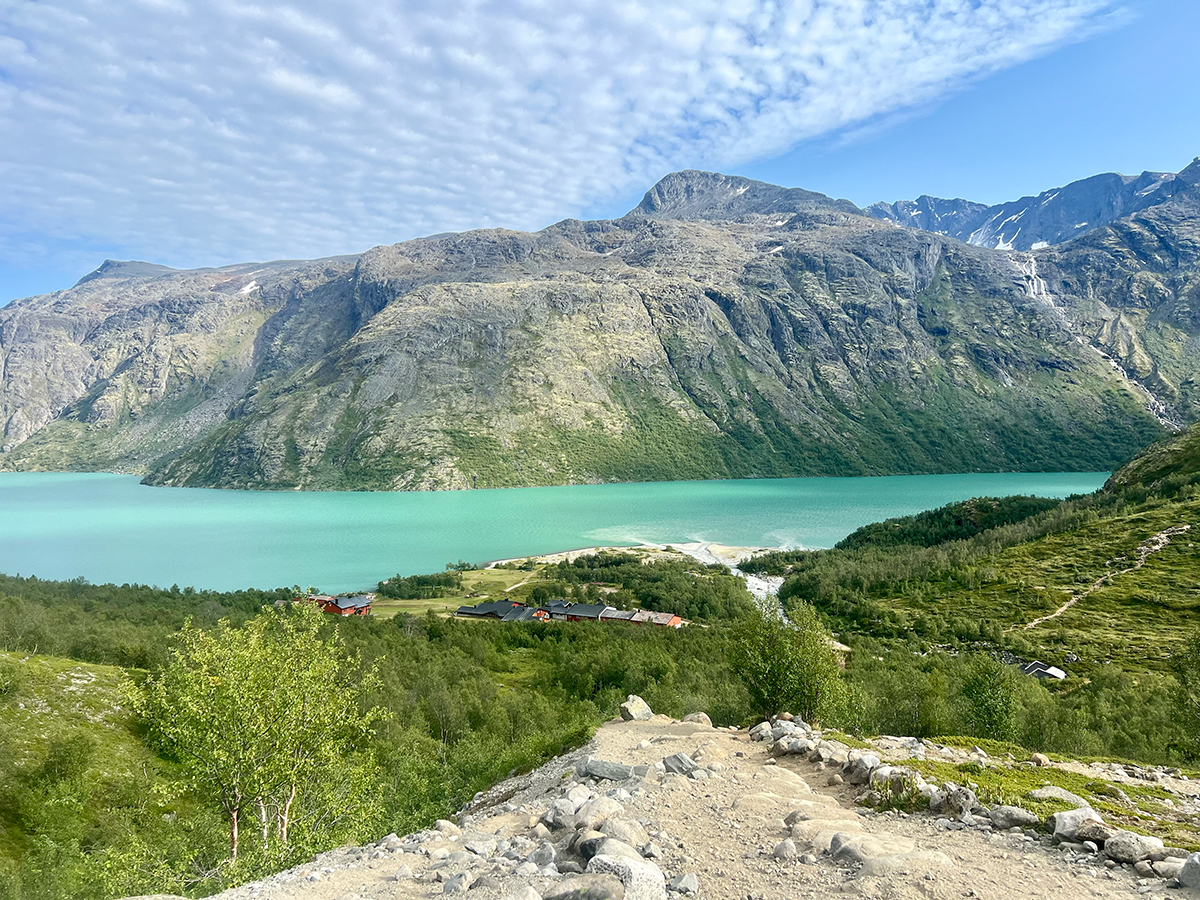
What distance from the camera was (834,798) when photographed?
13797mm

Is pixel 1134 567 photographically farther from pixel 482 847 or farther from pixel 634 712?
pixel 482 847

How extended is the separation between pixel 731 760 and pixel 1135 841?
31.6 feet

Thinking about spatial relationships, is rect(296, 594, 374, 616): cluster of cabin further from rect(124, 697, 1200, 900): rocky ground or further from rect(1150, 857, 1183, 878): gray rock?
rect(1150, 857, 1183, 878): gray rock

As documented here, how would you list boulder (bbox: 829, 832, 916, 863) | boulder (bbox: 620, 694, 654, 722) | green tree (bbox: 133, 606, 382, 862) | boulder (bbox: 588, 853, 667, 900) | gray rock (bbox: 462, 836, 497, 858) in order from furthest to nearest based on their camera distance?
boulder (bbox: 620, 694, 654, 722), green tree (bbox: 133, 606, 382, 862), gray rock (bbox: 462, 836, 497, 858), boulder (bbox: 829, 832, 916, 863), boulder (bbox: 588, 853, 667, 900)

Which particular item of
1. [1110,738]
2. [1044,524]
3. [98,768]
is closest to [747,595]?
[1044,524]

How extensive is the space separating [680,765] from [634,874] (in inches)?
268

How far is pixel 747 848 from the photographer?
418 inches

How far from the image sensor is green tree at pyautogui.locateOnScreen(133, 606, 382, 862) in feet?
56.7

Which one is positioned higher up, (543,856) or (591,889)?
(591,889)

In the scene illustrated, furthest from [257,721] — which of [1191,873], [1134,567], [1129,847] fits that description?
[1134,567]

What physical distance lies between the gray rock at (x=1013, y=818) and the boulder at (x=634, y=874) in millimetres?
6342

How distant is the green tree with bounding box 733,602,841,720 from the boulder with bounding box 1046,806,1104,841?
791 inches

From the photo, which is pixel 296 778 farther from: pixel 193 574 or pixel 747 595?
pixel 193 574

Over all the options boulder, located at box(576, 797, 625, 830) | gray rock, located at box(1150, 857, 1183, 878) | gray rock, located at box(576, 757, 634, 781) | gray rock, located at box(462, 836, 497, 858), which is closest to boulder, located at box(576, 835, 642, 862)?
boulder, located at box(576, 797, 625, 830)
